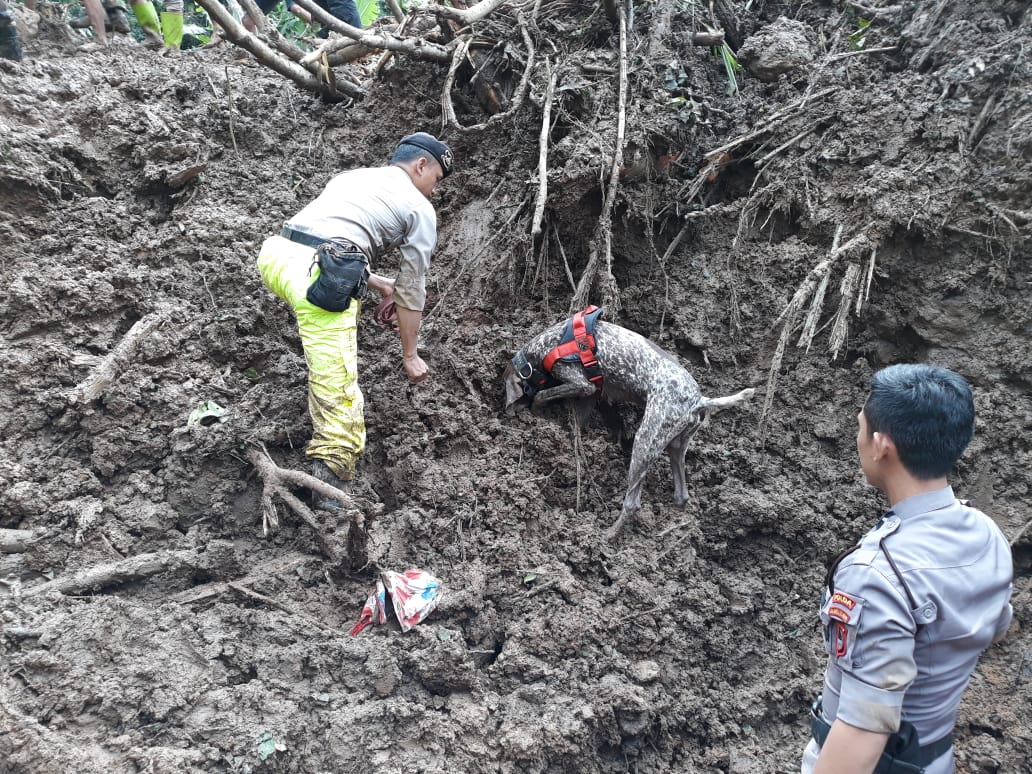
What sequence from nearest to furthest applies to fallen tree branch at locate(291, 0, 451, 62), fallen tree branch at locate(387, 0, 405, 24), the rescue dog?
the rescue dog < fallen tree branch at locate(291, 0, 451, 62) < fallen tree branch at locate(387, 0, 405, 24)

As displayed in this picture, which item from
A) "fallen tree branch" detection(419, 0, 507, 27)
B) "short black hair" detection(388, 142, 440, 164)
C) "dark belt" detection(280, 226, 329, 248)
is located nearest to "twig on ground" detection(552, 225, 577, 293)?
"short black hair" detection(388, 142, 440, 164)

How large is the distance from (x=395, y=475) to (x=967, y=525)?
3.08 metres

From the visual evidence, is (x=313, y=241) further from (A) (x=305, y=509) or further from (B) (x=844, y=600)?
(B) (x=844, y=600)

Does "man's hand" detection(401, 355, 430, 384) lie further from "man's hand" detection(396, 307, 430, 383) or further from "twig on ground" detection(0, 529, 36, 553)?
"twig on ground" detection(0, 529, 36, 553)

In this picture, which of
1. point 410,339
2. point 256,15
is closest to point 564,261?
point 410,339

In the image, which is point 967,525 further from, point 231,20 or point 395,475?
point 231,20

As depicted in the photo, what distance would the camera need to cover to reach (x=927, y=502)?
1.90m

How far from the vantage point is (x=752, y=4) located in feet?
20.1

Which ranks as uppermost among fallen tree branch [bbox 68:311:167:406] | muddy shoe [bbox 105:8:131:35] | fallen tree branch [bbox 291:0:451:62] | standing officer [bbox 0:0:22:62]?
fallen tree branch [bbox 291:0:451:62]

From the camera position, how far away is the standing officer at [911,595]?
1.75 m

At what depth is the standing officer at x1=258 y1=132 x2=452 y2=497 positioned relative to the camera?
382cm

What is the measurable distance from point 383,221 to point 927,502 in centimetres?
313

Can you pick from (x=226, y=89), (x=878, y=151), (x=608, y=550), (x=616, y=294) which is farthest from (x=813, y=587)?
(x=226, y=89)

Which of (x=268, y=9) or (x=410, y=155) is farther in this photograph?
(x=268, y=9)
